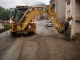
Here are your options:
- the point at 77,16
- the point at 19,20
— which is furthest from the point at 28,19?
the point at 77,16

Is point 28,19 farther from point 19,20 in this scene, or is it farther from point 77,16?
point 77,16

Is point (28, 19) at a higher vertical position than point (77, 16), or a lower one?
lower

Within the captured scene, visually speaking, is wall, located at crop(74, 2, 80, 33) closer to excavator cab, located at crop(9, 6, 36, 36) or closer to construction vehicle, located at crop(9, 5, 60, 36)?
construction vehicle, located at crop(9, 5, 60, 36)

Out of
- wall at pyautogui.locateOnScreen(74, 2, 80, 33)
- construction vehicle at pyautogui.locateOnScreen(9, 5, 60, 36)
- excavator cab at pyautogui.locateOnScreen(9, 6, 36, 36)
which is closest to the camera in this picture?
wall at pyautogui.locateOnScreen(74, 2, 80, 33)

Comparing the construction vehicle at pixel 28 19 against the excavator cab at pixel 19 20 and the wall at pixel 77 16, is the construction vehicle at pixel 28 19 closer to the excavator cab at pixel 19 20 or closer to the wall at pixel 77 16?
the excavator cab at pixel 19 20

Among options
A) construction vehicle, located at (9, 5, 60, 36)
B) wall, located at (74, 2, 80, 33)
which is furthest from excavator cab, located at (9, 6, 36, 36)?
wall, located at (74, 2, 80, 33)

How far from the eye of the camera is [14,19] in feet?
73.4

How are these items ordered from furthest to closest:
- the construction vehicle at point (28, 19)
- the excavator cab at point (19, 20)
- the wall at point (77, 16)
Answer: the excavator cab at point (19, 20)
the construction vehicle at point (28, 19)
the wall at point (77, 16)

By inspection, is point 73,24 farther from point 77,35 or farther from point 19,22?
point 19,22

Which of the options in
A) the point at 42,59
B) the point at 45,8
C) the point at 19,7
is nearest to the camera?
the point at 42,59

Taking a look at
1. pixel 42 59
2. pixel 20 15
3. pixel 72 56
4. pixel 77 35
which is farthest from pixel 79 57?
pixel 20 15

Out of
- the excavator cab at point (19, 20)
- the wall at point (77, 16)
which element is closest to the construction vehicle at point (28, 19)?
the excavator cab at point (19, 20)

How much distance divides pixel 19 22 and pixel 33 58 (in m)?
10.9

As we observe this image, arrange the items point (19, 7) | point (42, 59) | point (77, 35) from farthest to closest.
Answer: point (19, 7), point (77, 35), point (42, 59)
